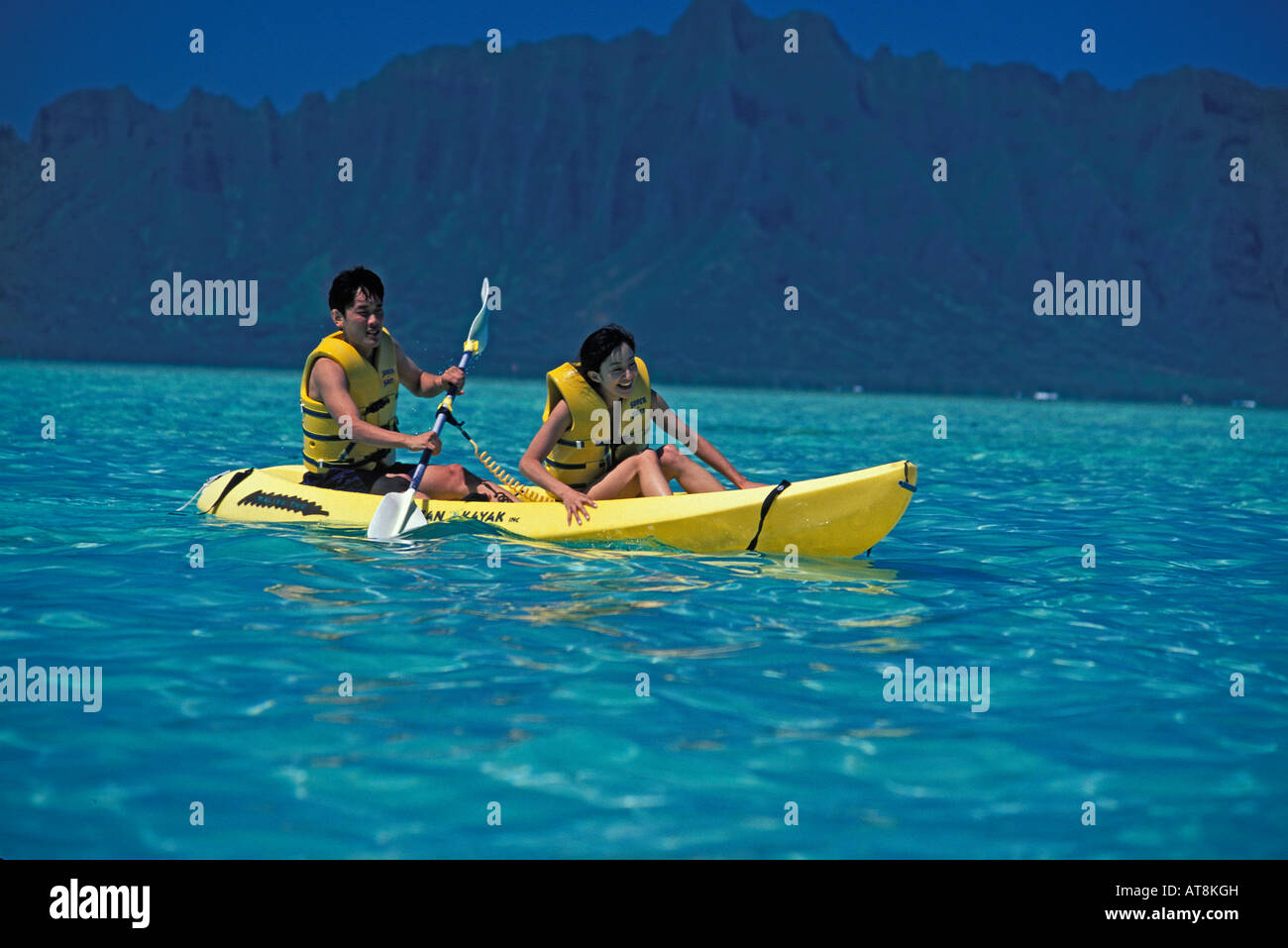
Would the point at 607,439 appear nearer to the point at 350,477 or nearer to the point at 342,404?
the point at 342,404

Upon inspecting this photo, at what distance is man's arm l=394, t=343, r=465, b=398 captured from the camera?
29.9 ft

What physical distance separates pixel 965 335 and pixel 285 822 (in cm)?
14325

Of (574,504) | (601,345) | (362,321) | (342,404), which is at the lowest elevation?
(574,504)

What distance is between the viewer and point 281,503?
368 inches

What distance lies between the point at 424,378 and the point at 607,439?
1548 millimetres

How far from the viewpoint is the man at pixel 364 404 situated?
8.66 meters

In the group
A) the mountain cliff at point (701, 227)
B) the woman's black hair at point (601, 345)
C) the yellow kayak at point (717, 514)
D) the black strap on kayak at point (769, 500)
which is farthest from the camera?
the mountain cliff at point (701, 227)

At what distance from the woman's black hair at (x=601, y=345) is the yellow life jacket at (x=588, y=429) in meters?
0.17

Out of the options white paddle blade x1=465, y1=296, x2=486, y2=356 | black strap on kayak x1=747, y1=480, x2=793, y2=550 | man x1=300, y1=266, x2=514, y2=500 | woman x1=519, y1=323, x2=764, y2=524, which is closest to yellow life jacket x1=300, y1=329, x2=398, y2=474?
man x1=300, y1=266, x2=514, y2=500

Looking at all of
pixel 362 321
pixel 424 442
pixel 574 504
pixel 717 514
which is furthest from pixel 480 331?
pixel 717 514

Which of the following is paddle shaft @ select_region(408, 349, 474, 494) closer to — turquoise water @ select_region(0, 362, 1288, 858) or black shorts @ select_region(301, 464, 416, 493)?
black shorts @ select_region(301, 464, 416, 493)

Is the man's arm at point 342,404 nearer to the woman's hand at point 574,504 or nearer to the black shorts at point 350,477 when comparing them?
the black shorts at point 350,477

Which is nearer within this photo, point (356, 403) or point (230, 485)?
point (356, 403)

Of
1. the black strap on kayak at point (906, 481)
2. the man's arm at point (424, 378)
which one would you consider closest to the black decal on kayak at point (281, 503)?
the man's arm at point (424, 378)
